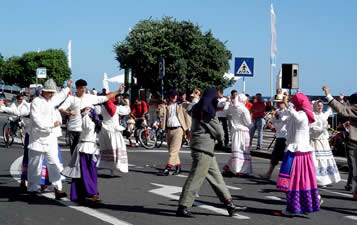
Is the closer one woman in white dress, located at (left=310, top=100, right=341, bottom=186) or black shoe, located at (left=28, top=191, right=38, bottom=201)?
black shoe, located at (left=28, top=191, right=38, bottom=201)

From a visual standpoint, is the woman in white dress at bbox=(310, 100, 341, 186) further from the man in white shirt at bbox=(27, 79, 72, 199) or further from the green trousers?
the man in white shirt at bbox=(27, 79, 72, 199)

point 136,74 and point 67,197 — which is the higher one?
point 136,74

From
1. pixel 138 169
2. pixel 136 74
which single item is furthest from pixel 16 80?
pixel 138 169

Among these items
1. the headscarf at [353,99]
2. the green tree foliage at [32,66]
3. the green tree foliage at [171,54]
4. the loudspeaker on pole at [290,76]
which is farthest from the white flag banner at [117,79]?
the green tree foliage at [32,66]

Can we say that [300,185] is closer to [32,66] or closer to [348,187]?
[348,187]

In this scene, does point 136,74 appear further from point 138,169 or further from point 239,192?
point 239,192

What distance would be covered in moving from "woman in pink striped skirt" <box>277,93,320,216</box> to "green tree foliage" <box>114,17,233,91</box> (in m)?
35.1

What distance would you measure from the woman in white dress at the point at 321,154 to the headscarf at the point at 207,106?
375 cm

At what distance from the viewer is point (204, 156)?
7629 millimetres

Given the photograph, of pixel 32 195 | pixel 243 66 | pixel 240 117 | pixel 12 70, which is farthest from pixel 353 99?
pixel 12 70

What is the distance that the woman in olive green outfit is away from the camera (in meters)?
7.56

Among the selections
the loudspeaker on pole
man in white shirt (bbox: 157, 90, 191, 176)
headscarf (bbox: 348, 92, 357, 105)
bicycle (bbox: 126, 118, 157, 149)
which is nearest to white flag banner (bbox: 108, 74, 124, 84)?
bicycle (bbox: 126, 118, 157, 149)

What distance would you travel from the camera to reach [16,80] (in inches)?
4461

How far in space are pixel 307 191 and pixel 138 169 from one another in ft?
19.7
